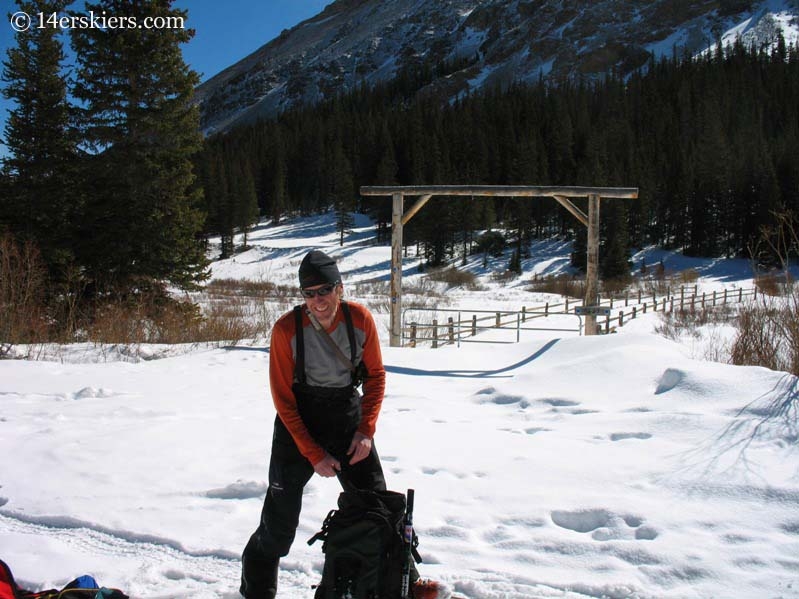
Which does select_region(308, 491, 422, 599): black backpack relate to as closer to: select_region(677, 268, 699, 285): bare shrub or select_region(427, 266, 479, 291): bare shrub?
select_region(427, 266, 479, 291): bare shrub

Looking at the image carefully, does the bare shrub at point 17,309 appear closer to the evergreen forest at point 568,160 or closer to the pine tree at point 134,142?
the pine tree at point 134,142

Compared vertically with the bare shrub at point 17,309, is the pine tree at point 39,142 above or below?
above

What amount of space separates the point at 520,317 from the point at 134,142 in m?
15.7

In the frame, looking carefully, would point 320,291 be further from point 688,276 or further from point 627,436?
point 688,276

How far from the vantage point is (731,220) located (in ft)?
174

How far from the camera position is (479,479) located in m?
4.47

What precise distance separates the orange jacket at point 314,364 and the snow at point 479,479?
1.09m

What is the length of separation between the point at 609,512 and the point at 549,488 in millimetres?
533

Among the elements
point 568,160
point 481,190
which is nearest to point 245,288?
point 481,190

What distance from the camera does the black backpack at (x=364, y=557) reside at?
2348mm

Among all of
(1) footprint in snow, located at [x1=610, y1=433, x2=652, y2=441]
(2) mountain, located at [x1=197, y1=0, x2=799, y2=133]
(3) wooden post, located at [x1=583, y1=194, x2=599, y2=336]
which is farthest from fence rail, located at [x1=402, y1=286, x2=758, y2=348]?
(2) mountain, located at [x1=197, y1=0, x2=799, y2=133]

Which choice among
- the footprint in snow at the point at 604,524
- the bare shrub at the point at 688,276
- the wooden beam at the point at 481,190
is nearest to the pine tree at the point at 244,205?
the bare shrub at the point at 688,276

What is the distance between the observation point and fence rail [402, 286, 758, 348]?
15.9 meters

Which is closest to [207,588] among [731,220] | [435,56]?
[731,220]
